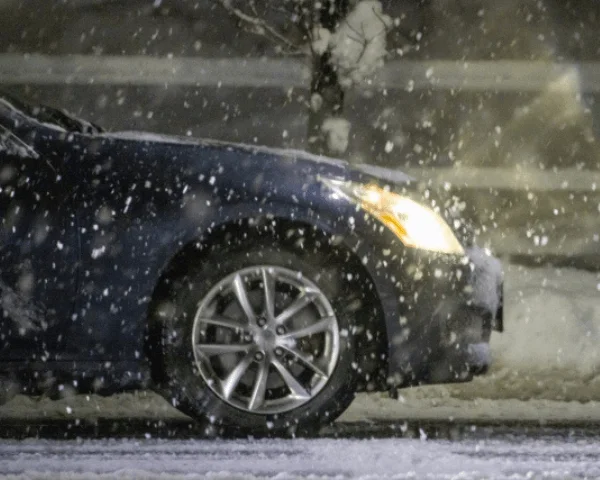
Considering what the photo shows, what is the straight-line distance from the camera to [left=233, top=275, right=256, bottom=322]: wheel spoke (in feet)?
18.0

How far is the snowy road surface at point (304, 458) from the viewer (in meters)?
4.48

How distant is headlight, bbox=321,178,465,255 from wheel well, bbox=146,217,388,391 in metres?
0.20

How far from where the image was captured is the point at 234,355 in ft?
18.2

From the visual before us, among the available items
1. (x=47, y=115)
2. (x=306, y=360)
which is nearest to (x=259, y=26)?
(x=47, y=115)

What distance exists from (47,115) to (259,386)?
5.44 feet

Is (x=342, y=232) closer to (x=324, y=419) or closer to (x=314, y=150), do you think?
(x=324, y=419)

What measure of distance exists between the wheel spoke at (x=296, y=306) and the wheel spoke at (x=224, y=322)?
0.50 ft

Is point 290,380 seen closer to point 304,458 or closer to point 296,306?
point 296,306

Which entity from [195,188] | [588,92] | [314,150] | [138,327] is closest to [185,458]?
[138,327]

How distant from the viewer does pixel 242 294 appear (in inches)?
216

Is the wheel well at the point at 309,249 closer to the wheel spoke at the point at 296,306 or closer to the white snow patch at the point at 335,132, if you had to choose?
the wheel spoke at the point at 296,306

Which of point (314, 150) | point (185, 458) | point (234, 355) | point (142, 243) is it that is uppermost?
point (314, 150)

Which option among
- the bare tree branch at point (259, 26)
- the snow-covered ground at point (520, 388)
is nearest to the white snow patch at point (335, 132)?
the bare tree branch at point (259, 26)

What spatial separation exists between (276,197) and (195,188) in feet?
1.10
